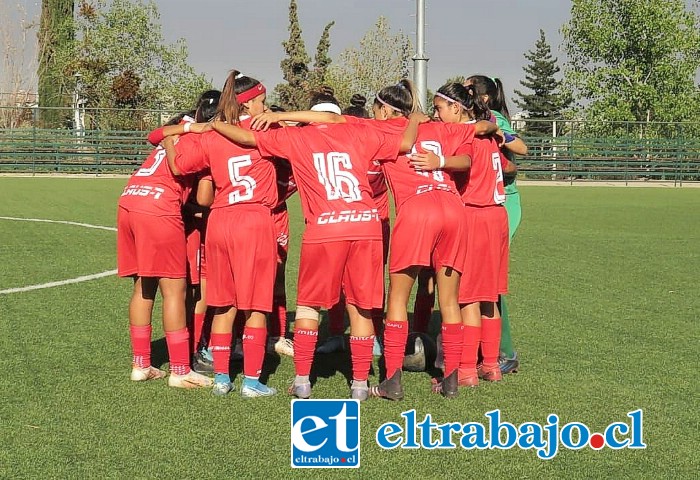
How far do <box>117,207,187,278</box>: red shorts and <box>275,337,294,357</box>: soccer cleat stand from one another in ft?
4.41

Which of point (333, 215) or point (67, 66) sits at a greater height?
point (67, 66)

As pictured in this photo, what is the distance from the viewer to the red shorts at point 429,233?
5746mm

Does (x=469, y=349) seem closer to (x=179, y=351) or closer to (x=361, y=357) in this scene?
(x=361, y=357)

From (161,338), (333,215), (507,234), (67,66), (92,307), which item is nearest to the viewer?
(333,215)

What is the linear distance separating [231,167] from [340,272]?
0.89m

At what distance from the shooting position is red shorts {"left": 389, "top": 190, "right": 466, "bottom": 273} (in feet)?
18.9

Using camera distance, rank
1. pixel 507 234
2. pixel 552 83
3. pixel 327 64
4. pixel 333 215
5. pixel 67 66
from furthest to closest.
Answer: pixel 552 83 → pixel 327 64 → pixel 67 66 → pixel 507 234 → pixel 333 215

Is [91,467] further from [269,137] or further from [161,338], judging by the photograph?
[161,338]

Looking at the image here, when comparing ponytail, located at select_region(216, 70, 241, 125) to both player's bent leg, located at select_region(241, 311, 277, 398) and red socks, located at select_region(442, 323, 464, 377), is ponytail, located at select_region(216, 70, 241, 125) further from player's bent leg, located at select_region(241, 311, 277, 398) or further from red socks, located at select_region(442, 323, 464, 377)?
red socks, located at select_region(442, 323, 464, 377)

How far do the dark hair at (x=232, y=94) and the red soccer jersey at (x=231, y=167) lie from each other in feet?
0.31

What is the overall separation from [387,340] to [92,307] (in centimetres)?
396

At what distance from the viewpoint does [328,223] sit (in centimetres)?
559

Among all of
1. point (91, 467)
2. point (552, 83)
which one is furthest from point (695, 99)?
point (91, 467)

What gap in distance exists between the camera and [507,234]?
20.8ft
